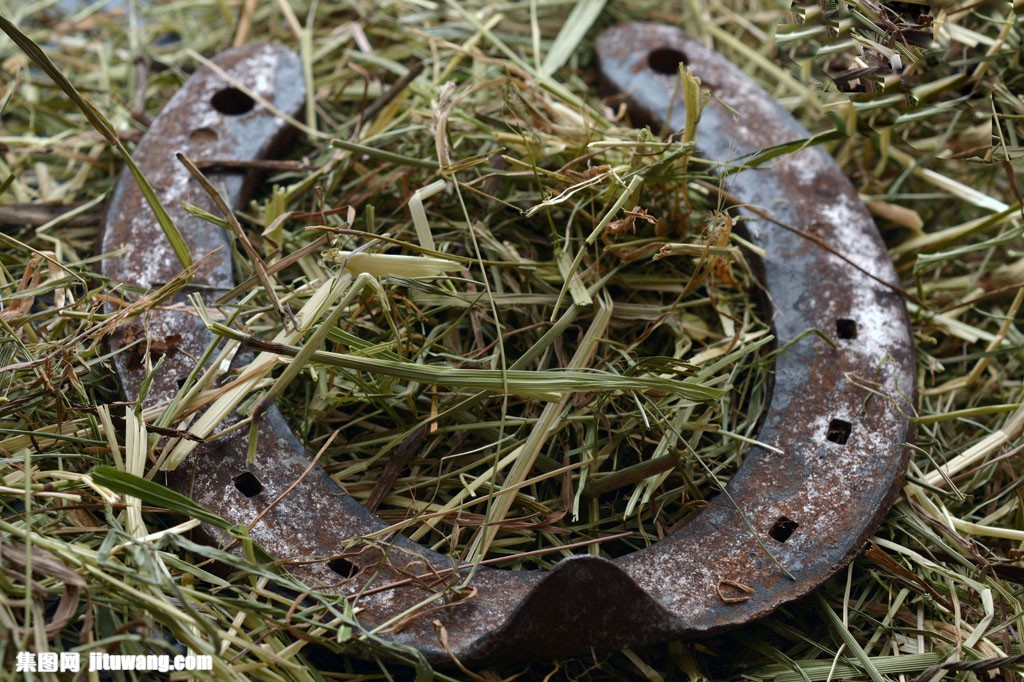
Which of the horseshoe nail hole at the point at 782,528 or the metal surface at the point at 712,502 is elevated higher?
the metal surface at the point at 712,502

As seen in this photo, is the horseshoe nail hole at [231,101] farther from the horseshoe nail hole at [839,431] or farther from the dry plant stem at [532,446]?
the horseshoe nail hole at [839,431]

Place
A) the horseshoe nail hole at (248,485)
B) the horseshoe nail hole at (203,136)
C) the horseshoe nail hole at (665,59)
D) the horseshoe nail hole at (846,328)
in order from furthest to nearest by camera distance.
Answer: the horseshoe nail hole at (665,59)
the horseshoe nail hole at (203,136)
the horseshoe nail hole at (846,328)
the horseshoe nail hole at (248,485)

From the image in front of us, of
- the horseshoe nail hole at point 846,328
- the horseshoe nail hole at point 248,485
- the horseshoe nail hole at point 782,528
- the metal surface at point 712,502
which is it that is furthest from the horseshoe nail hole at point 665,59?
the horseshoe nail hole at point 248,485

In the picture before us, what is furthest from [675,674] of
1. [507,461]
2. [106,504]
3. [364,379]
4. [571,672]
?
[106,504]

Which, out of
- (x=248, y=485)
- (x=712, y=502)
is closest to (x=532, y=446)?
(x=712, y=502)

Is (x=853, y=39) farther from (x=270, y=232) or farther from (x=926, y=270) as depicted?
(x=270, y=232)

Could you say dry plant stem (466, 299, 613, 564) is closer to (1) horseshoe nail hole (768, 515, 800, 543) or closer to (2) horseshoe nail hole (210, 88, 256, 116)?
(1) horseshoe nail hole (768, 515, 800, 543)
